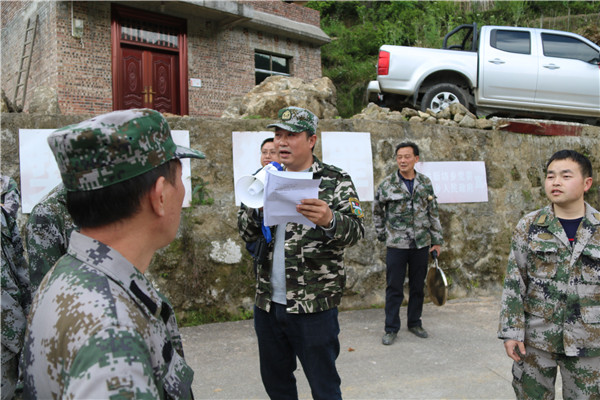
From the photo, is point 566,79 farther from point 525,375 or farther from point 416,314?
point 525,375

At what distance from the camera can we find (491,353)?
4.19 metres

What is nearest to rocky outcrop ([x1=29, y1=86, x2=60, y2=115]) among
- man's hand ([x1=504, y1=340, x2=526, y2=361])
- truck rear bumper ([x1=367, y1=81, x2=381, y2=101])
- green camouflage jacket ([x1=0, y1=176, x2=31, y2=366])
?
green camouflage jacket ([x1=0, y1=176, x2=31, y2=366])

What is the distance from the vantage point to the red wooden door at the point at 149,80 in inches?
421

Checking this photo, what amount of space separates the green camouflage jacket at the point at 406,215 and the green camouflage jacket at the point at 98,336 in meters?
3.82

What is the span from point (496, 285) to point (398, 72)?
375 centimetres

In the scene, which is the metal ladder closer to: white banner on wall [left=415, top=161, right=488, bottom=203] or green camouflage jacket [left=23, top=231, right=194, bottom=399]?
white banner on wall [left=415, top=161, right=488, bottom=203]

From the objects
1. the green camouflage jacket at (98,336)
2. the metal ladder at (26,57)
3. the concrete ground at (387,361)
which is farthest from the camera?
the metal ladder at (26,57)

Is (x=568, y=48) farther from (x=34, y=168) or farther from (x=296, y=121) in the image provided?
(x=34, y=168)

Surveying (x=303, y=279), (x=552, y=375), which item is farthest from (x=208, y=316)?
(x=552, y=375)

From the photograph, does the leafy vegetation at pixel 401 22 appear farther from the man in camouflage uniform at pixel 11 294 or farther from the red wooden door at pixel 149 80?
the man in camouflage uniform at pixel 11 294

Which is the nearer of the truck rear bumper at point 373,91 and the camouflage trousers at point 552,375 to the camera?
the camouflage trousers at point 552,375

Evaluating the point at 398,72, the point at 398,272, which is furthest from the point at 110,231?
the point at 398,72

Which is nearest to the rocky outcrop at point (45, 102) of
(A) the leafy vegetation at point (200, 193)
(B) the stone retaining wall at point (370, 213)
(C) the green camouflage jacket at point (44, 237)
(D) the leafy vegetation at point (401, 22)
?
(B) the stone retaining wall at point (370, 213)

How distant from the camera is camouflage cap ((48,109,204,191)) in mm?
978
